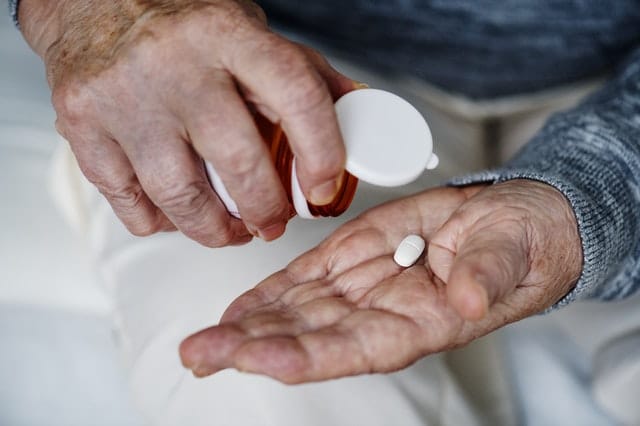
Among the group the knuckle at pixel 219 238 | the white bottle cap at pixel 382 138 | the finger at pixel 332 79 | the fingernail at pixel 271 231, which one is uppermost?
the finger at pixel 332 79

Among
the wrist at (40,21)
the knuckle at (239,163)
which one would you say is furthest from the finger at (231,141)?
the wrist at (40,21)

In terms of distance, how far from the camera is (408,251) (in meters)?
0.63

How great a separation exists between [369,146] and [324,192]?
0.05 meters

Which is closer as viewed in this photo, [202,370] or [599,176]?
[202,370]

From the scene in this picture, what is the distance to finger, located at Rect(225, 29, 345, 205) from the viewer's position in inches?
21.2

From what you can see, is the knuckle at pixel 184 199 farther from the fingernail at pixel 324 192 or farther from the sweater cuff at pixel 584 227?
the sweater cuff at pixel 584 227

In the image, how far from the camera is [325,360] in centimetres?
51

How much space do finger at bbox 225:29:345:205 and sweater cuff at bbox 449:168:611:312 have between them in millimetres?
214

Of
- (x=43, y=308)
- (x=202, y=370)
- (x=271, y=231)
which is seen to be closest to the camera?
(x=202, y=370)

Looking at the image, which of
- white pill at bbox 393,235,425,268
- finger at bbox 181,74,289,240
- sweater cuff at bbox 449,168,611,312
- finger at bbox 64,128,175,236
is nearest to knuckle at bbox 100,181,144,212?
finger at bbox 64,128,175,236

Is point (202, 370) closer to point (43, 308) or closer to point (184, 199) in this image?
point (184, 199)

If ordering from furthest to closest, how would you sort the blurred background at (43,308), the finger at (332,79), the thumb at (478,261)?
the blurred background at (43,308), the finger at (332,79), the thumb at (478,261)

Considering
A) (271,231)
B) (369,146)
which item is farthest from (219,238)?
(369,146)

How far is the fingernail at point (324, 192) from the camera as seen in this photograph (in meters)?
0.57
